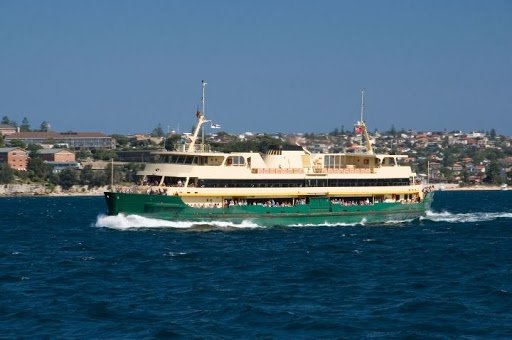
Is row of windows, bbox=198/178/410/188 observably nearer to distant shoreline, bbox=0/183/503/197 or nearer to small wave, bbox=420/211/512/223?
small wave, bbox=420/211/512/223

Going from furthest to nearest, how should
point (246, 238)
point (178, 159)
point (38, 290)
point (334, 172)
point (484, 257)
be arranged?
point (334, 172) < point (178, 159) < point (246, 238) < point (484, 257) < point (38, 290)

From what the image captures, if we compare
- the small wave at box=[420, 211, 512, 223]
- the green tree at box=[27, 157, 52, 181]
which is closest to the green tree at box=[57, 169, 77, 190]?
the green tree at box=[27, 157, 52, 181]

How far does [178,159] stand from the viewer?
66250mm

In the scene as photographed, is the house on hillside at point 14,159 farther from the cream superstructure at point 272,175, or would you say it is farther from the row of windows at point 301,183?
the row of windows at point 301,183

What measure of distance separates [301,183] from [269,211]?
342cm

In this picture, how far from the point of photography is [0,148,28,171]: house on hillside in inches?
7741

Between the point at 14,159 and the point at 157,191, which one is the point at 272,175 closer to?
the point at 157,191

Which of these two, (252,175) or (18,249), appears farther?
(252,175)

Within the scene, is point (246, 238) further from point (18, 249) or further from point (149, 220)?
point (18, 249)

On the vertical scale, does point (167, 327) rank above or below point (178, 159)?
below

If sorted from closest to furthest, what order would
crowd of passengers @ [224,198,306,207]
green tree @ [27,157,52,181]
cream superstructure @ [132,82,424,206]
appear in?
cream superstructure @ [132,82,424,206], crowd of passengers @ [224,198,306,207], green tree @ [27,157,52,181]

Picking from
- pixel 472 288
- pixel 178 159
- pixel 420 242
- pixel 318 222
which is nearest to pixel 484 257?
pixel 420 242

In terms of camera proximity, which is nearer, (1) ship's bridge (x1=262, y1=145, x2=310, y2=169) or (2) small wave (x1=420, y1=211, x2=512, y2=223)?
(1) ship's bridge (x1=262, y1=145, x2=310, y2=169)

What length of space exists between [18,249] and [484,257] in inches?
961
